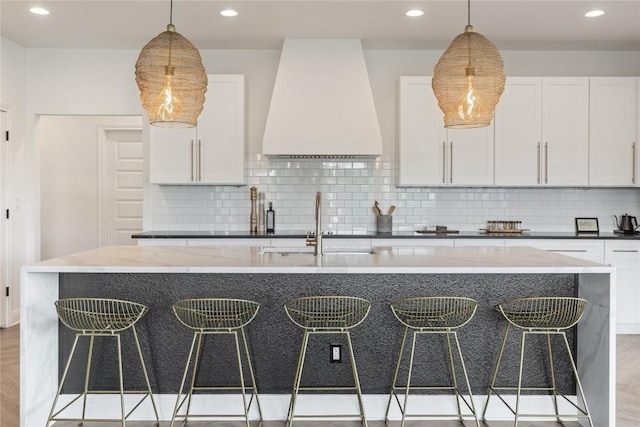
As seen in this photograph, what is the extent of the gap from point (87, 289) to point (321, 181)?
287 cm

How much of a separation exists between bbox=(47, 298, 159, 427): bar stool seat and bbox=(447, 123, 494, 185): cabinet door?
3.35 meters

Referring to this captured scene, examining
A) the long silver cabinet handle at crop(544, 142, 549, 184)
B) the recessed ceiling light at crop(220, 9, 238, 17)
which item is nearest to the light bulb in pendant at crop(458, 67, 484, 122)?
the recessed ceiling light at crop(220, 9, 238, 17)

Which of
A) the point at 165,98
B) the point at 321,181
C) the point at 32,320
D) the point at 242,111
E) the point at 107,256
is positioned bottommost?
the point at 32,320

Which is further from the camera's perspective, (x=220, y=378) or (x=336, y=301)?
(x=220, y=378)

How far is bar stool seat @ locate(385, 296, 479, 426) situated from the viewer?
2.83 meters

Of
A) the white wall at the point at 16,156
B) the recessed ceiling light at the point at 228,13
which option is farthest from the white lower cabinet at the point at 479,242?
the white wall at the point at 16,156

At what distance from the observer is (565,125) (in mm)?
5168

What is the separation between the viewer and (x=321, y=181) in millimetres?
5523

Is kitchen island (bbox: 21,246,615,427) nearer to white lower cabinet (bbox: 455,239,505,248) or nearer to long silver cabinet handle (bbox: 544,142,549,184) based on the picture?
white lower cabinet (bbox: 455,239,505,248)

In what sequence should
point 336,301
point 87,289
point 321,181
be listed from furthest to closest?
point 321,181 → point 87,289 → point 336,301

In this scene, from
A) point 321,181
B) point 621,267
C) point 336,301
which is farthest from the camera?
point 321,181

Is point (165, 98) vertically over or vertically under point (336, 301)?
over

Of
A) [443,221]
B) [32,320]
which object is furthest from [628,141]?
[32,320]

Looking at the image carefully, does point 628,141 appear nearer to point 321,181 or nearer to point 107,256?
point 321,181
